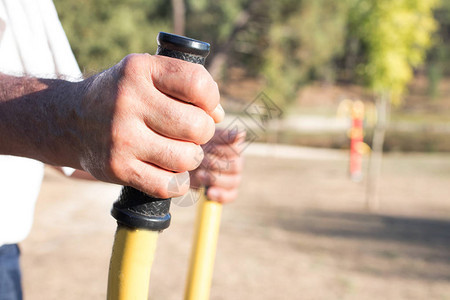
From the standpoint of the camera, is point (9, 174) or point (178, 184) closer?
point (178, 184)

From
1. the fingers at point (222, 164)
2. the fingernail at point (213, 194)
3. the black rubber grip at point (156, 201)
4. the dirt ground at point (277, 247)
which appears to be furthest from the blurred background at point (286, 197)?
the black rubber grip at point (156, 201)

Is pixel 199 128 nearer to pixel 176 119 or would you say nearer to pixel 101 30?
pixel 176 119

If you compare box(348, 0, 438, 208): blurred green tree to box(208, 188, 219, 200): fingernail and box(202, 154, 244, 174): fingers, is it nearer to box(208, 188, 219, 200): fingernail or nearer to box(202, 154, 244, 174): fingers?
box(202, 154, 244, 174): fingers

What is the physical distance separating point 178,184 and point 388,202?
918 centimetres

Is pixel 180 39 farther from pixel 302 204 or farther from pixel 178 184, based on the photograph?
pixel 302 204

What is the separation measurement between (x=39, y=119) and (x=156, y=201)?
26 cm

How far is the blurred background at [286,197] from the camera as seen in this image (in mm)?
4660

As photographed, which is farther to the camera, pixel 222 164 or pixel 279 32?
pixel 279 32

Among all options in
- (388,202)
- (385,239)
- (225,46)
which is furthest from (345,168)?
(385,239)

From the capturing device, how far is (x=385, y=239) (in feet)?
21.4

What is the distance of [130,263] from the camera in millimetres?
941

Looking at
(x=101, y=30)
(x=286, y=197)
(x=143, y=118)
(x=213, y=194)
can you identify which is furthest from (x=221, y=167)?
(x=101, y=30)

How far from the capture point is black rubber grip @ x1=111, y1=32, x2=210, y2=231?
0.86 meters

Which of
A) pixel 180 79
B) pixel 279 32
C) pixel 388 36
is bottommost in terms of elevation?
pixel 180 79
